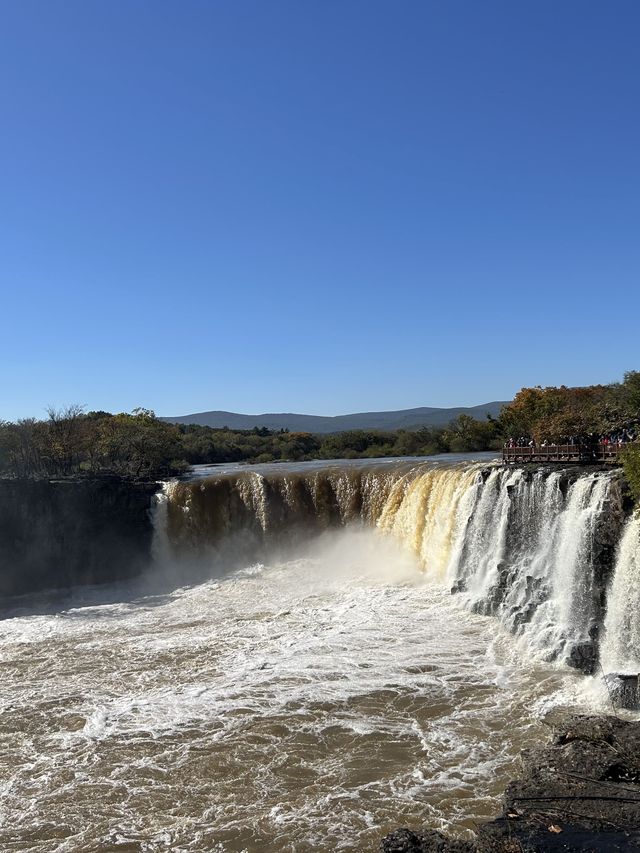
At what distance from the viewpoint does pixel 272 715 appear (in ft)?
45.3

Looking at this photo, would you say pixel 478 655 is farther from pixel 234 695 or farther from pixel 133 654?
pixel 133 654

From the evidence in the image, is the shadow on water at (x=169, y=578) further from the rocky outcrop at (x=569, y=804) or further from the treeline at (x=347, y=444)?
the treeline at (x=347, y=444)

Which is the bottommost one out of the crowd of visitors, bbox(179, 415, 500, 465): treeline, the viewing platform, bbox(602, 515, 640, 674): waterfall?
bbox(602, 515, 640, 674): waterfall

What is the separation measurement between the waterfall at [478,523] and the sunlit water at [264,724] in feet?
3.41

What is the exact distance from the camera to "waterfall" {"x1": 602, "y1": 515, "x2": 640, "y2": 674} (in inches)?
553

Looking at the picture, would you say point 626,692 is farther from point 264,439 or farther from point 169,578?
point 264,439

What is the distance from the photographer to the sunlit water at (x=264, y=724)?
1025 cm

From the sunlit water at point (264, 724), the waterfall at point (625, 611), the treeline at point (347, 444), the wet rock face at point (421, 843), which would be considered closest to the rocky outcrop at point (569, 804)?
the wet rock face at point (421, 843)

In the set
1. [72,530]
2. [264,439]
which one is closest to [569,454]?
[72,530]

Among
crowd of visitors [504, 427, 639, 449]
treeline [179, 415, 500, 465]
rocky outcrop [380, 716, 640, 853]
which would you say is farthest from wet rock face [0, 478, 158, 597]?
treeline [179, 415, 500, 465]

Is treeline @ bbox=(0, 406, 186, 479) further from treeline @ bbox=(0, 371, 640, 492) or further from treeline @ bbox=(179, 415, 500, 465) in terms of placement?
treeline @ bbox=(179, 415, 500, 465)

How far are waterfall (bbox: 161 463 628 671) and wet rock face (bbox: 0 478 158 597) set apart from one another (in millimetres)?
1770

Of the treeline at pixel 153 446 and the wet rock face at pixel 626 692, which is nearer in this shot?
the wet rock face at pixel 626 692

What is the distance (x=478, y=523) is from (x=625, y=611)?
739 cm
